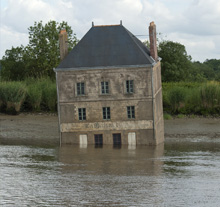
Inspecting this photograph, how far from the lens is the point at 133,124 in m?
42.6

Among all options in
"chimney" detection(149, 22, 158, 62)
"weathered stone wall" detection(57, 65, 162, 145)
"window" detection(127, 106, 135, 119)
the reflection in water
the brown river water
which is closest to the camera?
the brown river water

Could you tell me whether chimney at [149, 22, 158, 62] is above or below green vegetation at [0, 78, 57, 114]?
above

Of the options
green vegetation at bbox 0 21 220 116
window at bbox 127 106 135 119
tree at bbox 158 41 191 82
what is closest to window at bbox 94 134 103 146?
window at bbox 127 106 135 119

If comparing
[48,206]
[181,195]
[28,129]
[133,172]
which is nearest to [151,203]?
[181,195]

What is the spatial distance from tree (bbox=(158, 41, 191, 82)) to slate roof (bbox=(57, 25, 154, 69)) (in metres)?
32.3

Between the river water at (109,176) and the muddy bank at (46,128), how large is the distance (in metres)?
4.38

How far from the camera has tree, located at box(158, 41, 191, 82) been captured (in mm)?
76062

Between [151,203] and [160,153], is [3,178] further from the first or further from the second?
[160,153]

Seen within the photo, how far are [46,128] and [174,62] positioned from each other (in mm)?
31554

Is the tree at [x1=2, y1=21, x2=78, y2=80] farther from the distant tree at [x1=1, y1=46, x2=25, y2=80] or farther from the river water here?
the river water

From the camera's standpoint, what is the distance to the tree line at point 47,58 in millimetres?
70000

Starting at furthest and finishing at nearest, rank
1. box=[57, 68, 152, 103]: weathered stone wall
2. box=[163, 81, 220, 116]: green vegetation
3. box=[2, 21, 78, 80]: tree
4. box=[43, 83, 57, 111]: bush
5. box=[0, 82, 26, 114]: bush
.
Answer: box=[2, 21, 78, 80]: tree, box=[43, 83, 57, 111]: bush, box=[0, 82, 26, 114]: bush, box=[163, 81, 220, 116]: green vegetation, box=[57, 68, 152, 103]: weathered stone wall

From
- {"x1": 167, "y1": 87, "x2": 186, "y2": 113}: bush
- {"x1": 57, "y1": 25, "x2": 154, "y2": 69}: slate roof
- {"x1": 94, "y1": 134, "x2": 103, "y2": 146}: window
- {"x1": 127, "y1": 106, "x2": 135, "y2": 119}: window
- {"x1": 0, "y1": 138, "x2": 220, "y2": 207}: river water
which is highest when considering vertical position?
{"x1": 57, "y1": 25, "x2": 154, "y2": 69}: slate roof

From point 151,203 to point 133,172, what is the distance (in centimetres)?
691
